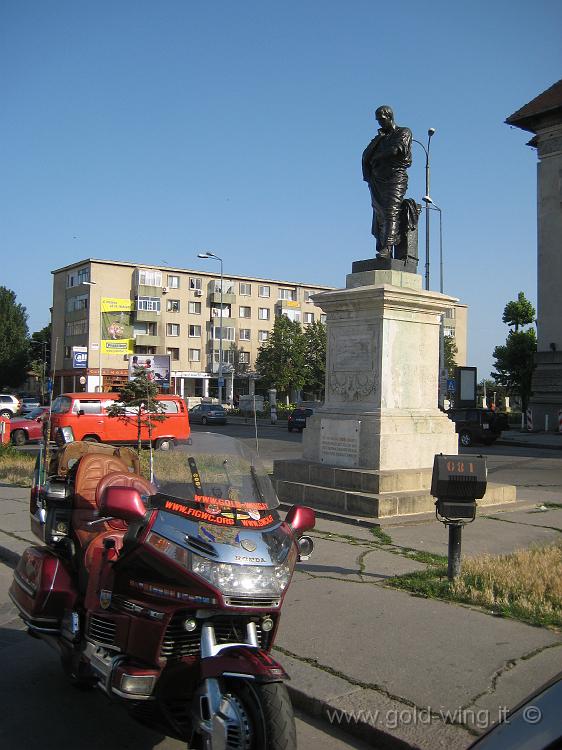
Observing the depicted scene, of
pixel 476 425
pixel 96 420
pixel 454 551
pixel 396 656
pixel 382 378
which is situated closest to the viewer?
pixel 396 656

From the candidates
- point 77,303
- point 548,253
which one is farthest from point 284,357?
point 548,253

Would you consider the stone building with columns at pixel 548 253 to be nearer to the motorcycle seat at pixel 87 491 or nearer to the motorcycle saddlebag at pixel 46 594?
the motorcycle seat at pixel 87 491

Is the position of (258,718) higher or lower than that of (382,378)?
lower

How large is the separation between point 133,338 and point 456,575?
68.6 meters

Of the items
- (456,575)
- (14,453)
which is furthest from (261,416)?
(456,575)

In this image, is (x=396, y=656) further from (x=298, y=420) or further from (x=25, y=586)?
(x=298, y=420)

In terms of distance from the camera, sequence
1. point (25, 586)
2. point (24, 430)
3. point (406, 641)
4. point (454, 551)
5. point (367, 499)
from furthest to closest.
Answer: point (24, 430) → point (367, 499) → point (454, 551) → point (406, 641) → point (25, 586)

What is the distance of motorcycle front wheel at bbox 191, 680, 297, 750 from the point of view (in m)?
2.69

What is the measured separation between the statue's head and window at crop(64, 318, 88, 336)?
210 feet

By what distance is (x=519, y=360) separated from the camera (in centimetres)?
4131

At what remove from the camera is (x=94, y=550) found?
398 centimetres

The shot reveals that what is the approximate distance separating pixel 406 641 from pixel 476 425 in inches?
951

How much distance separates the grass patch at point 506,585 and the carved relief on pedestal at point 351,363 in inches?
148

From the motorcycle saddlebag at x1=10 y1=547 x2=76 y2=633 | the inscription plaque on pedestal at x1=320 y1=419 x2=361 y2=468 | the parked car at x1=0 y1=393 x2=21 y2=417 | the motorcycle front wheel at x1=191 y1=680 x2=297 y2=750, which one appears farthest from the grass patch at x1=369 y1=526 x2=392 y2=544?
the parked car at x1=0 y1=393 x2=21 y2=417
